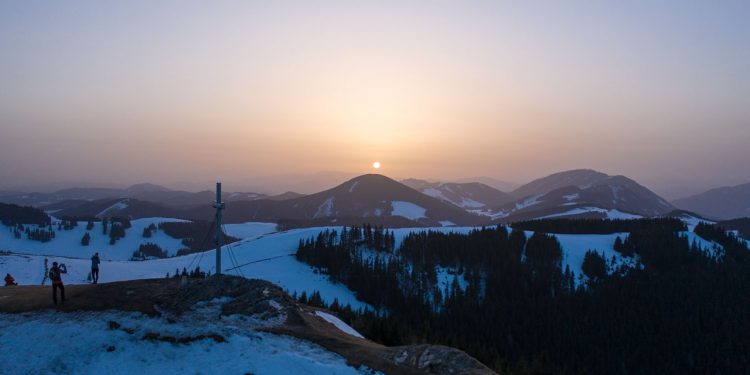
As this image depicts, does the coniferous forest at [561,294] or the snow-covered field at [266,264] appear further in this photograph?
the coniferous forest at [561,294]

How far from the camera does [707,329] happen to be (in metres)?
132

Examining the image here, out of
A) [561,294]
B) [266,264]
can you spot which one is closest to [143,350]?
[266,264]

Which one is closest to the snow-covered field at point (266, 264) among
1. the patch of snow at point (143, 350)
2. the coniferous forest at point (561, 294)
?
the coniferous forest at point (561, 294)

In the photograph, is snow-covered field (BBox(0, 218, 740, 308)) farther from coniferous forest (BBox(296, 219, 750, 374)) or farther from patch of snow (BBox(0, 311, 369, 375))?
patch of snow (BBox(0, 311, 369, 375))

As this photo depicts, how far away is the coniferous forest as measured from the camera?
120 m

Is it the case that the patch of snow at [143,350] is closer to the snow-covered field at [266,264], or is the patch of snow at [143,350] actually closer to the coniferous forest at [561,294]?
the snow-covered field at [266,264]

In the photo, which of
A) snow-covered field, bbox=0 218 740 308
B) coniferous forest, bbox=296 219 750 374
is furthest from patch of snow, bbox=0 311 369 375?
coniferous forest, bbox=296 219 750 374

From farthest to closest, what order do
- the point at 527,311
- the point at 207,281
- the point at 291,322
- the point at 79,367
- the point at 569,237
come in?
the point at 569,237 → the point at 527,311 → the point at 207,281 → the point at 291,322 → the point at 79,367

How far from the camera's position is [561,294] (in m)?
147

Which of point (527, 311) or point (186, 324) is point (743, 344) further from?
point (186, 324)

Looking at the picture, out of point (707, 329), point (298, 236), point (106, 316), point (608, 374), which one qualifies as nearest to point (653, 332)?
point (707, 329)

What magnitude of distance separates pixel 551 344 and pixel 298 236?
91376 millimetres

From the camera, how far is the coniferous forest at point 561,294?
4744 inches

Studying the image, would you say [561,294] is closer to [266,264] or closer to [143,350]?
[266,264]
